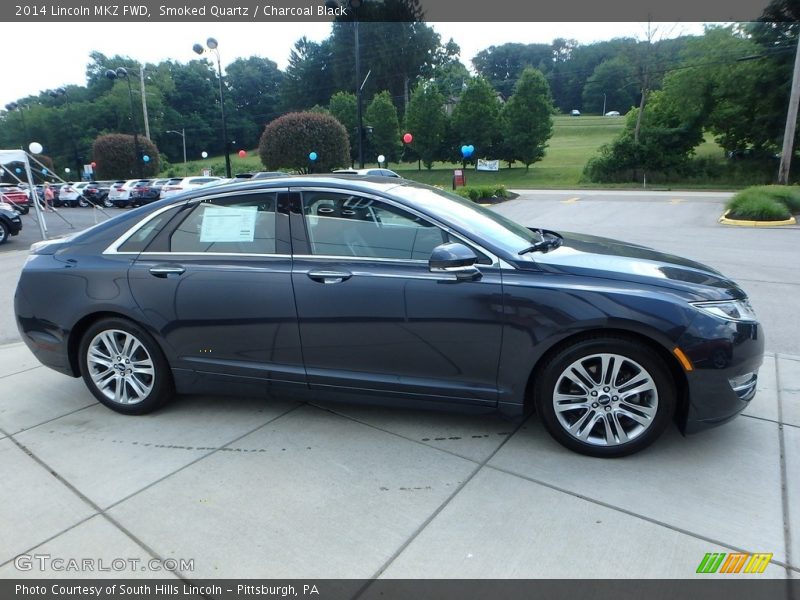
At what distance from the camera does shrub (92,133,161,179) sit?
45500mm

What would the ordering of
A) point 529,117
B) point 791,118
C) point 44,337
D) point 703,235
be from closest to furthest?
point 44,337
point 703,235
point 791,118
point 529,117

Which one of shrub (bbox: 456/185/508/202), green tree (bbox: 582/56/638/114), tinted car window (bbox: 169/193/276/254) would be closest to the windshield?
tinted car window (bbox: 169/193/276/254)

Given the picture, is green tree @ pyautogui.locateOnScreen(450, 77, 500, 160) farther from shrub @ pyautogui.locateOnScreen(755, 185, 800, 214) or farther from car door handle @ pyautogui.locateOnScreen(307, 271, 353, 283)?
car door handle @ pyautogui.locateOnScreen(307, 271, 353, 283)

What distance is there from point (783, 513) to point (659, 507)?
22.2 inches

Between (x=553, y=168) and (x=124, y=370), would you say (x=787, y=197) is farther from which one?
(x=553, y=168)

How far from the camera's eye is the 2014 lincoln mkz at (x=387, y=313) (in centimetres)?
304

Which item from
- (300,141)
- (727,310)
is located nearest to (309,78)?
(300,141)

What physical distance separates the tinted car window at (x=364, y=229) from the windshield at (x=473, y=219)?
149mm

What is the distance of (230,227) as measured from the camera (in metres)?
3.69

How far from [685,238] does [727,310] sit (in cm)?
1058

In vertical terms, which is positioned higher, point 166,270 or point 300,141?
point 300,141

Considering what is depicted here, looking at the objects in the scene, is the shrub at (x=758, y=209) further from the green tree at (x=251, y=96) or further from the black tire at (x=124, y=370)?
the green tree at (x=251, y=96)

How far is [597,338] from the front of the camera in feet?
10.1
